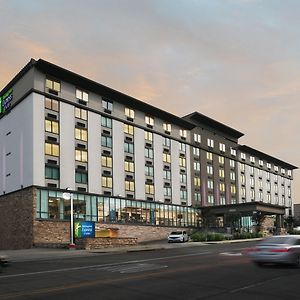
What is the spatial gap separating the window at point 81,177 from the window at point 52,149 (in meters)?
4.17

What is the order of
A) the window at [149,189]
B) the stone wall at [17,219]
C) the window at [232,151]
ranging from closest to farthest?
the stone wall at [17,219] < the window at [149,189] < the window at [232,151]

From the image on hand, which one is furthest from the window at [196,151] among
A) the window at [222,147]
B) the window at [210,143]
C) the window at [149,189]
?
the window at [149,189]

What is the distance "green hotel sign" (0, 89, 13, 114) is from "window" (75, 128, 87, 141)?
9.79 m

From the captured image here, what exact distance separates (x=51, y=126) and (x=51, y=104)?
107 inches

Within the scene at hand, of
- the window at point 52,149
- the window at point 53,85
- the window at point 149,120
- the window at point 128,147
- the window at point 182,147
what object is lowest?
the window at point 52,149

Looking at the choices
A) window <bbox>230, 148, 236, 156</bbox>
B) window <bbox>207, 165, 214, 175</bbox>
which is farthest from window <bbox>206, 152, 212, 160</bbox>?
window <bbox>230, 148, 236, 156</bbox>

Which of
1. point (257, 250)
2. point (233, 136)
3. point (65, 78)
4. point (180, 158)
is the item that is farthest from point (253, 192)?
point (257, 250)

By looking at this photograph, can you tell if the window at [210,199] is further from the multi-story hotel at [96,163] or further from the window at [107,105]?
the window at [107,105]

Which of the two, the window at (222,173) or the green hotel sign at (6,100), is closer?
the green hotel sign at (6,100)

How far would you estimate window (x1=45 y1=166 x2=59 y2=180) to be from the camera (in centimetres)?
5634

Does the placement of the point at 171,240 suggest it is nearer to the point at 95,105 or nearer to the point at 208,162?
the point at 95,105

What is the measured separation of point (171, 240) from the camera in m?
57.8

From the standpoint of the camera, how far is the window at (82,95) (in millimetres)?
61963

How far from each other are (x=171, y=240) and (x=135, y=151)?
58.7 ft
